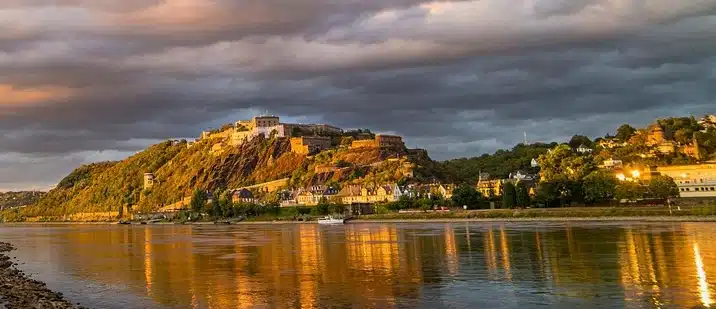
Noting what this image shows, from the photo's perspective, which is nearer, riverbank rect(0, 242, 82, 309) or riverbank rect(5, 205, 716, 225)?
riverbank rect(0, 242, 82, 309)

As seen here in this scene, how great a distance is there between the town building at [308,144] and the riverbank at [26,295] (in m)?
152

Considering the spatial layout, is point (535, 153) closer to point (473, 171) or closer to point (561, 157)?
point (473, 171)

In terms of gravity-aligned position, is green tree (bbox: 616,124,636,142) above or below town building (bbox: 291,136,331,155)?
below

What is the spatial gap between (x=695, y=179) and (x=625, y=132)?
230ft

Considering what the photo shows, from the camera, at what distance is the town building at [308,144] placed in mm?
185625

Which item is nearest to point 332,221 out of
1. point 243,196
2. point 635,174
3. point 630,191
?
point 630,191

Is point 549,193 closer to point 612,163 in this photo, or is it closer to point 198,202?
point 612,163

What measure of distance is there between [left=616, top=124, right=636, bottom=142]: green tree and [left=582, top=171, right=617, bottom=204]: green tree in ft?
243

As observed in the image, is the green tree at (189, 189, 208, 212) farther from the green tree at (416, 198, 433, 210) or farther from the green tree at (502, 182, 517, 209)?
the green tree at (502, 182, 517, 209)

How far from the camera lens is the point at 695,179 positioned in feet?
303

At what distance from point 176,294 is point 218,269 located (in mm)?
9223

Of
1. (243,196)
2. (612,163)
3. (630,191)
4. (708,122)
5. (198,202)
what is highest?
(708,122)

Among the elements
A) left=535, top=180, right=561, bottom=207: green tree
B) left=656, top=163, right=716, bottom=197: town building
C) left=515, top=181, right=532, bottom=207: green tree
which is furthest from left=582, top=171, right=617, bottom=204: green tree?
left=656, top=163, right=716, bottom=197: town building

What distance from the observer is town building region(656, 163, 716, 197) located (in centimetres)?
9062
